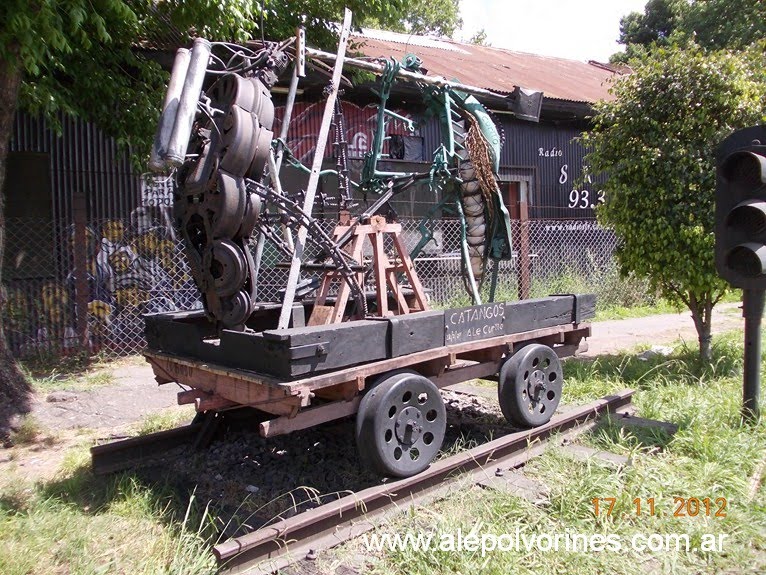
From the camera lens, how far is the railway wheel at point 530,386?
4.73 meters

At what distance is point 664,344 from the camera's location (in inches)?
360

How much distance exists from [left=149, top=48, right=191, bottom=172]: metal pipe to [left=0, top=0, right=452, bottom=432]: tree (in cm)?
233

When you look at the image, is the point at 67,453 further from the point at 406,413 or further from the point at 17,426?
the point at 406,413

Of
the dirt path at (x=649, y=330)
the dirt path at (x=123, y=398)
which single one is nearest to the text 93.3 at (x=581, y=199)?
the dirt path at (x=649, y=330)

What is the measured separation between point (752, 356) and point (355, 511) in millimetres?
3512

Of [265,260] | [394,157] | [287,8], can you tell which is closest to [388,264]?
[265,260]

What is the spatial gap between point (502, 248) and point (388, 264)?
1166 millimetres

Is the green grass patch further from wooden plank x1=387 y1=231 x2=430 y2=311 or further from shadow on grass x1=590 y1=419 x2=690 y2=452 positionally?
shadow on grass x1=590 y1=419 x2=690 y2=452

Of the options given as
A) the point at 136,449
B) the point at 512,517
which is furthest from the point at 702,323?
the point at 136,449

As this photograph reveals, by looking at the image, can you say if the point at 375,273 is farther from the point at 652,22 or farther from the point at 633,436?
the point at 652,22

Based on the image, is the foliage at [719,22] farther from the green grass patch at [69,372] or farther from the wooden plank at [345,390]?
the wooden plank at [345,390]

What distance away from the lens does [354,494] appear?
361cm

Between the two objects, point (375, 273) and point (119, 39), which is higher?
point (119, 39)

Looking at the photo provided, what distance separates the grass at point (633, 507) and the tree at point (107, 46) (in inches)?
181
